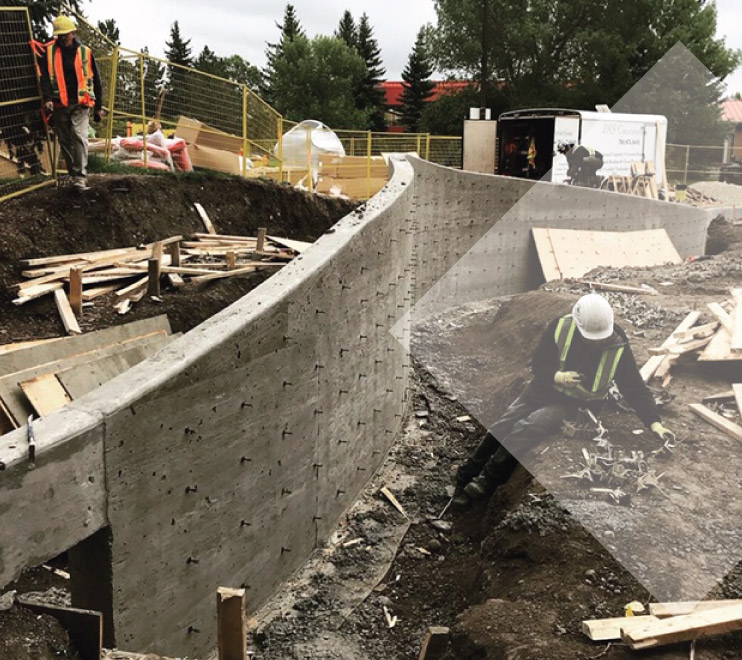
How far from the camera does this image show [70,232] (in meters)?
9.78

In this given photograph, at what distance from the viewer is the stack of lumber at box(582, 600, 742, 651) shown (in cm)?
422

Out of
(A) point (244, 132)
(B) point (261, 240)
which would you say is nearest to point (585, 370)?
(B) point (261, 240)

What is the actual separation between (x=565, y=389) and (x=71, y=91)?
7.00 metres

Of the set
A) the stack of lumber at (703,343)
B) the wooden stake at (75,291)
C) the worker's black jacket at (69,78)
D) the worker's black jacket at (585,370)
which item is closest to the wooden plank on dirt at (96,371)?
the wooden stake at (75,291)

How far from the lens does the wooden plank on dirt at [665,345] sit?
10.4 metres

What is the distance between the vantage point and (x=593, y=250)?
58.5 feet

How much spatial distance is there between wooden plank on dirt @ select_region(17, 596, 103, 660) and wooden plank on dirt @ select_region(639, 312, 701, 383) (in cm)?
777

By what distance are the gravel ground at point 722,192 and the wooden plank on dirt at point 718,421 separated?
24.6m

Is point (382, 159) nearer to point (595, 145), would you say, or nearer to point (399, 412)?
point (595, 145)

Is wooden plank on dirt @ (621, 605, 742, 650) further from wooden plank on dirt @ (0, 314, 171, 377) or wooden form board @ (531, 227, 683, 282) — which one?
wooden form board @ (531, 227, 683, 282)

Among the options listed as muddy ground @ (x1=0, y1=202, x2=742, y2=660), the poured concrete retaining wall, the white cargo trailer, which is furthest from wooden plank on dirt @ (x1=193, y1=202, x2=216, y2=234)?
the white cargo trailer

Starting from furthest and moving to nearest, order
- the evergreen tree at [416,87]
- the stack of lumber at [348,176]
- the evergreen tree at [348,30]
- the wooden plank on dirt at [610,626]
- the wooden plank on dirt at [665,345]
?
the evergreen tree at [348,30] → the evergreen tree at [416,87] → the stack of lumber at [348,176] → the wooden plank on dirt at [665,345] → the wooden plank on dirt at [610,626]
